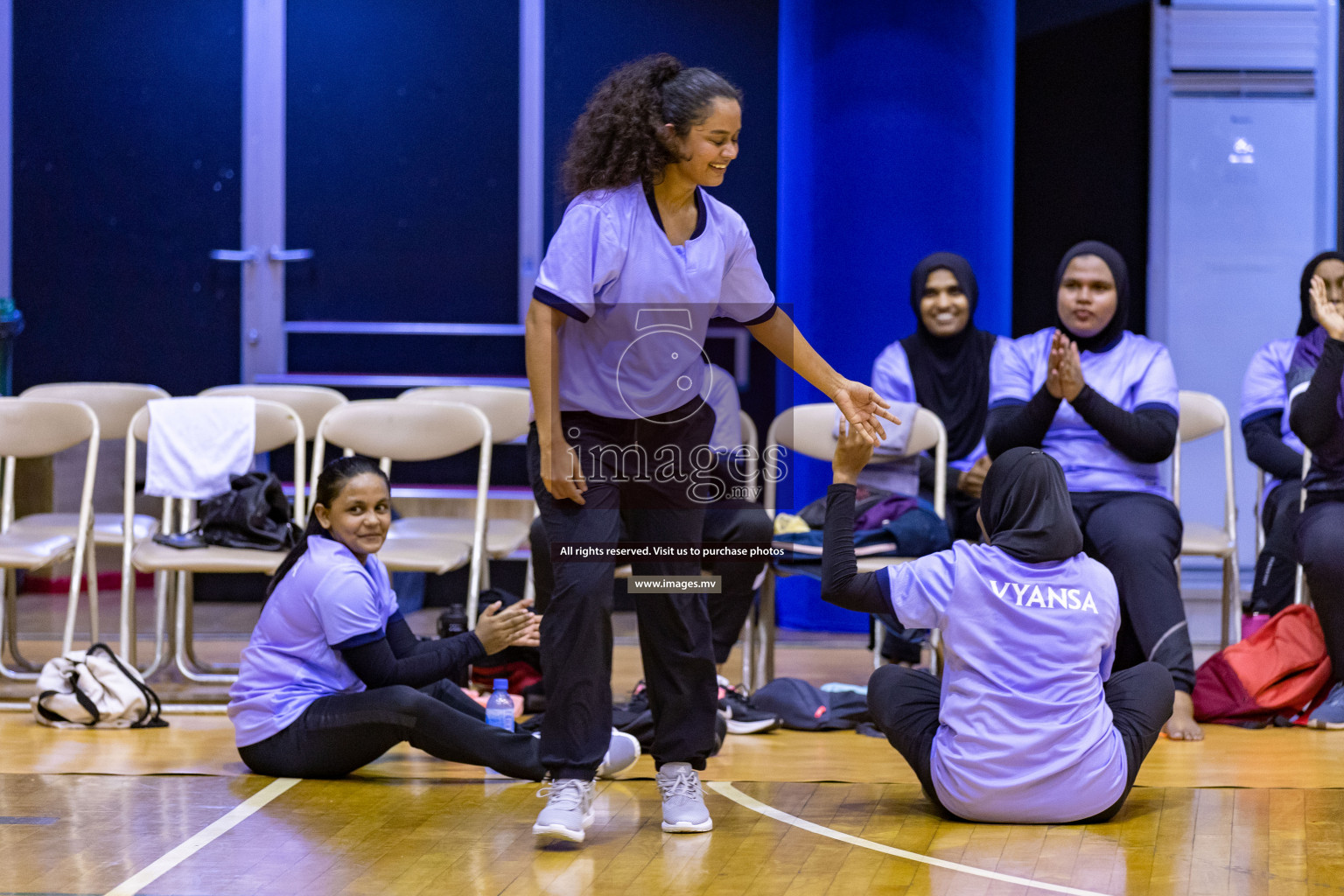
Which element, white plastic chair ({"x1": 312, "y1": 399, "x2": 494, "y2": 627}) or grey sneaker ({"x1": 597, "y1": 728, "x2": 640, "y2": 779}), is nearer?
grey sneaker ({"x1": 597, "y1": 728, "x2": 640, "y2": 779})

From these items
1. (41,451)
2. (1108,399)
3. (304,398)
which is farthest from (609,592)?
(304,398)

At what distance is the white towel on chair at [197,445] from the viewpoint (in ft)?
14.5

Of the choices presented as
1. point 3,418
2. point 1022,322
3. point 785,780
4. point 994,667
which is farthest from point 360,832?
point 1022,322

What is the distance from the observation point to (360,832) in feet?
9.27

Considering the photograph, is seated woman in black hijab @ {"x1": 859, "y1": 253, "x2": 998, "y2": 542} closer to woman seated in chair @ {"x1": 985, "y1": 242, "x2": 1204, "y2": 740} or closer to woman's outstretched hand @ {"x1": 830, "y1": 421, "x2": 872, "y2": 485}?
woman seated in chair @ {"x1": 985, "y1": 242, "x2": 1204, "y2": 740}

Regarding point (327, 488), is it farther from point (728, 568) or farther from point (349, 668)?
point (728, 568)

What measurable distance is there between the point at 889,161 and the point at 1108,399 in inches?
71.4

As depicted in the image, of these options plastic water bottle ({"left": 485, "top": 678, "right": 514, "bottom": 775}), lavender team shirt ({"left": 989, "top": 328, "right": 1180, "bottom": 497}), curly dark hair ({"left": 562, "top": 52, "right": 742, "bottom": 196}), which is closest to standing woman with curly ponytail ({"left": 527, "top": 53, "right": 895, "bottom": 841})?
curly dark hair ({"left": 562, "top": 52, "right": 742, "bottom": 196})

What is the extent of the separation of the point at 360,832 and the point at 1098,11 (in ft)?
16.7

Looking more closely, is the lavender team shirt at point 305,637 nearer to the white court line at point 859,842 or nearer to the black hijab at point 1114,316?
the white court line at point 859,842

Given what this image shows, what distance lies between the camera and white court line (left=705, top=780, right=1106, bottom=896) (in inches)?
97.1

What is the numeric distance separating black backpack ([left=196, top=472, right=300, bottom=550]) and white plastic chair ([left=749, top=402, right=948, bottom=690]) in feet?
4.79

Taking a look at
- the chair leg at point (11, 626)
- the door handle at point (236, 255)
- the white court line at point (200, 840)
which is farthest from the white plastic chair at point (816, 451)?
the door handle at point (236, 255)

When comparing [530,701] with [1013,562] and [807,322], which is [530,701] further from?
[807,322]
